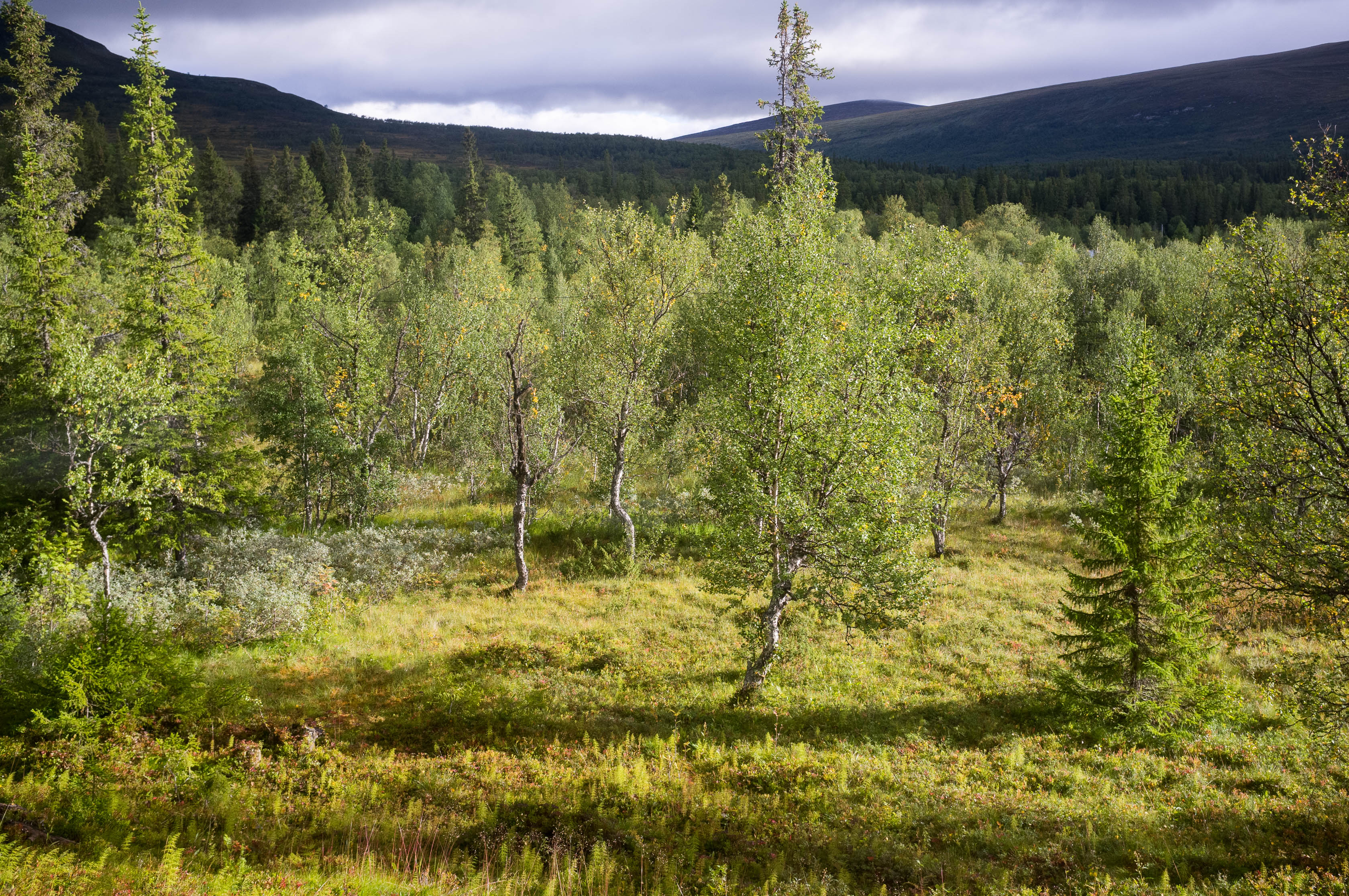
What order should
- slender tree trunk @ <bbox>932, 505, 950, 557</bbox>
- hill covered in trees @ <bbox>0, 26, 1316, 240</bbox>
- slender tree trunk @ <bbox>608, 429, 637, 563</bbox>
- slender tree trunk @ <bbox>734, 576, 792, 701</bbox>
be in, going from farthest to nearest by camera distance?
hill covered in trees @ <bbox>0, 26, 1316, 240</bbox> < slender tree trunk @ <bbox>932, 505, 950, 557</bbox> < slender tree trunk @ <bbox>608, 429, 637, 563</bbox> < slender tree trunk @ <bbox>734, 576, 792, 701</bbox>

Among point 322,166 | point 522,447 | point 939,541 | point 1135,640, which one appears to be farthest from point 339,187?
point 1135,640

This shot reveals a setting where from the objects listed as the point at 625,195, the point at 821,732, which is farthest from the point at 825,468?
the point at 625,195

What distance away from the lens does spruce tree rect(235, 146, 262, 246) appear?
86000mm

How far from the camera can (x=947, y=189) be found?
443 ft

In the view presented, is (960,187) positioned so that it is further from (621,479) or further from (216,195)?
(621,479)

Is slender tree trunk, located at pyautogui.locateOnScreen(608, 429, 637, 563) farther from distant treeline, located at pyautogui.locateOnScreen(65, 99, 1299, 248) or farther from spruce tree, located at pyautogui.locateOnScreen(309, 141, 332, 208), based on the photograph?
spruce tree, located at pyautogui.locateOnScreen(309, 141, 332, 208)

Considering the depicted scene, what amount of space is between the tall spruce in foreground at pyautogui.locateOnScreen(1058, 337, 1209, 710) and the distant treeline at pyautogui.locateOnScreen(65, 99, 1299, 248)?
74955 mm

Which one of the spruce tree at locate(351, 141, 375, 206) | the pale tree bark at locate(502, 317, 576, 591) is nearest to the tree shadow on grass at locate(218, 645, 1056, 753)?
the pale tree bark at locate(502, 317, 576, 591)

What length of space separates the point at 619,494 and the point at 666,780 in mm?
15468

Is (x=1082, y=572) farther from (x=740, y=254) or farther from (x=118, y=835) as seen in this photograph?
(x=118, y=835)

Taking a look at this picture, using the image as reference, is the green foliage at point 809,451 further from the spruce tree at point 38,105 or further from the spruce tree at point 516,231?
the spruce tree at point 516,231

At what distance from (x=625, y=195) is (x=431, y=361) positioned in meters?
88.9

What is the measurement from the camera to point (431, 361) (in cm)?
3975

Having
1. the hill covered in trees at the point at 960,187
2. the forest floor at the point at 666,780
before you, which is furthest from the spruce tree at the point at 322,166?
the forest floor at the point at 666,780
